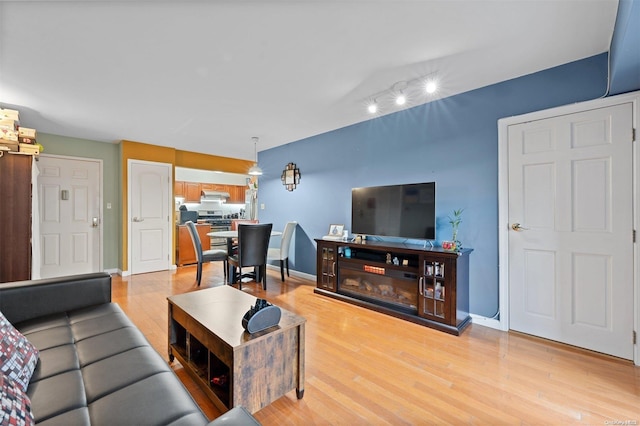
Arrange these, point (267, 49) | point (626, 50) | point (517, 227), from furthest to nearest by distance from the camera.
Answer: point (517, 227) < point (267, 49) < point (626, 50)

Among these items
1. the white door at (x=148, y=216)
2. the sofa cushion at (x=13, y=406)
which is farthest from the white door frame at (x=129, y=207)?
the sofa cushion at (x=13, y=406)

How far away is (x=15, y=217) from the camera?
3031 millimetres

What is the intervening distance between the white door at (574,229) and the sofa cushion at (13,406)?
3.30 metres

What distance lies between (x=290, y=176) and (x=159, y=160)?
2.53 meters

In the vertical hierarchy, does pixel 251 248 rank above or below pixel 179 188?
below

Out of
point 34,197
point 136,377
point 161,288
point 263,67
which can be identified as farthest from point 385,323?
point 34,197

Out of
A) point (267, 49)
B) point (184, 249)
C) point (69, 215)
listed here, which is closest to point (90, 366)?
point (267, 49)

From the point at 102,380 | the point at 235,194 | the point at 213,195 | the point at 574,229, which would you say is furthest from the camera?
the point at 235,194

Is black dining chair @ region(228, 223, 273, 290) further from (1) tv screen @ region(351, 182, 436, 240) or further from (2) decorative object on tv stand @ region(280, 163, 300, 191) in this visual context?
(1) tv screen @ region(351, 182, 436, 240)

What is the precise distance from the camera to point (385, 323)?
2.83m

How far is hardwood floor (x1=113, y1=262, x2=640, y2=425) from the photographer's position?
1557 mm

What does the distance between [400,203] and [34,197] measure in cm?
437

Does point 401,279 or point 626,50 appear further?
point 401,279

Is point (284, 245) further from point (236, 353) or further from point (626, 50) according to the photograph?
point (626, 50)
